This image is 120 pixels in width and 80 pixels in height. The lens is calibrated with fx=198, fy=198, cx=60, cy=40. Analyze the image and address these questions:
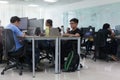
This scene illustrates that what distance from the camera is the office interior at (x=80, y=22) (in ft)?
12.9

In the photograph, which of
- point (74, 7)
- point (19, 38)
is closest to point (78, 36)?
point (19, 38)

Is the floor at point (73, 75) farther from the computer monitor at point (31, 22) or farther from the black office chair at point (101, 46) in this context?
the computer monitor at point (31, 22)

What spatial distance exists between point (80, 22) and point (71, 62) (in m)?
6.60

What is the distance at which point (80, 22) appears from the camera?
10586mm

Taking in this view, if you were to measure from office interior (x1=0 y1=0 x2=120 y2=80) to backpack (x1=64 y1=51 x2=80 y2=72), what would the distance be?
13 cm

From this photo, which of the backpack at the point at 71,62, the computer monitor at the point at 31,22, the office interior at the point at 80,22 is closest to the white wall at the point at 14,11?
the office interior at the point at 80,22

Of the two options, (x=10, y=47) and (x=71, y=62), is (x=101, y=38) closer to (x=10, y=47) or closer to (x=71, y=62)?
(x=71, y=62)

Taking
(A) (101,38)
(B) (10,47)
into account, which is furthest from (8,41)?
(A) (101,38)

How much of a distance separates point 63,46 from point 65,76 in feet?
2.68

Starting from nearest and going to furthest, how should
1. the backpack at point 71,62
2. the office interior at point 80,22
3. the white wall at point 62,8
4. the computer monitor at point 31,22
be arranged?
the office interior at point 80,22 < the backpack at point 71,62 < the computer monitor at point 31,22 < the white wall at point 62,8

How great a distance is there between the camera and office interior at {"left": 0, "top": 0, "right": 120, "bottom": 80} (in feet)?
12.9

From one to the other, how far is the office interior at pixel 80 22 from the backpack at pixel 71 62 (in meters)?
0.13

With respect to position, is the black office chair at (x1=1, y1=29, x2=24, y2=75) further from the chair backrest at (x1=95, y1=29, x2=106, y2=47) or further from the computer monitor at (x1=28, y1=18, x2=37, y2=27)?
the chair backrest at (x1=95, y1=29, x2=106, y2=47)

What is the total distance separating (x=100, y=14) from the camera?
9.22 metres
